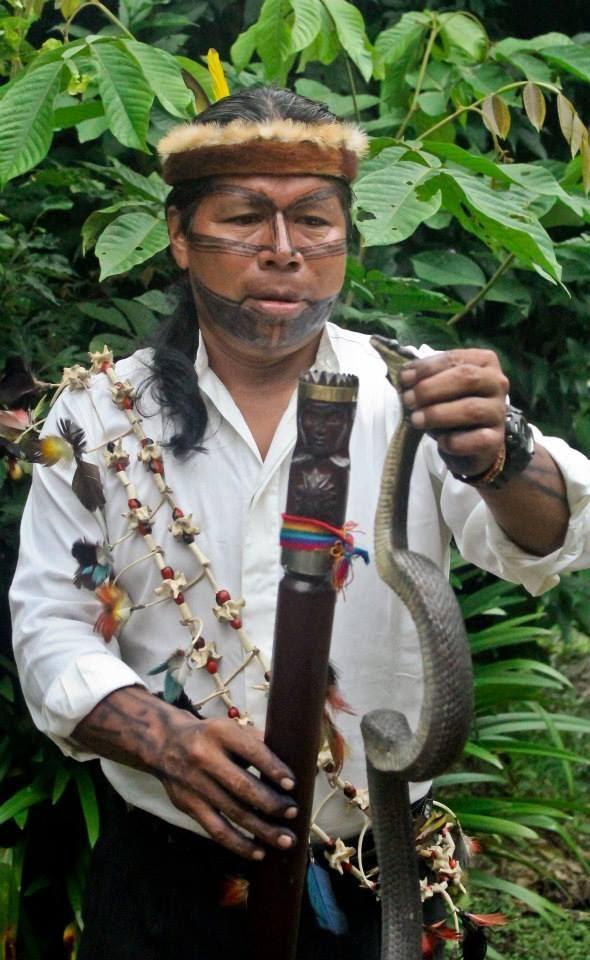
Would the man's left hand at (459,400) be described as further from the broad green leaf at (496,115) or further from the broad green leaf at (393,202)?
the broad green leaf at (496,115)

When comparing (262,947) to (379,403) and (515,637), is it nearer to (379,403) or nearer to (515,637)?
(379,403)

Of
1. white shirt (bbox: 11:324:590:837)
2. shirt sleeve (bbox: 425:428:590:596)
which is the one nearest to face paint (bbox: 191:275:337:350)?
white shirt (bbox: 11:324:590:837)

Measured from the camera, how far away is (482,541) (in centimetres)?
174

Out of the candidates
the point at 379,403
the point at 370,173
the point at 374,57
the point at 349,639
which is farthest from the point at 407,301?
the point at 349,639

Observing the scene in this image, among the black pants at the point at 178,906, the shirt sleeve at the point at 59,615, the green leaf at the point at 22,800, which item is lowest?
the green leaf at the point at 22,800

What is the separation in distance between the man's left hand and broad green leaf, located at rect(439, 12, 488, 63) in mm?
1895

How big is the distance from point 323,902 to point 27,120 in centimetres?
135

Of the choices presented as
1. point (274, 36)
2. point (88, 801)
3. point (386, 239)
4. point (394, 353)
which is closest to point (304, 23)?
point (274, 36)

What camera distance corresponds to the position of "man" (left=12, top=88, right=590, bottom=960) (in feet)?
5.73

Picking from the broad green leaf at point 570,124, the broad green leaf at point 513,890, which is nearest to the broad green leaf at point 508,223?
the broad green leaf at point 570,124

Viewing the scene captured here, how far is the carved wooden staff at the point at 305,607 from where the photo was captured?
131 centimetres

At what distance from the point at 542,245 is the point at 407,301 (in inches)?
37.6

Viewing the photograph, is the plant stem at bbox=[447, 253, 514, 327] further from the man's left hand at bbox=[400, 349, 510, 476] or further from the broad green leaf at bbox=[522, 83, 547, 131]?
the man's left hand at bbox=[400, 349, 510, 476]

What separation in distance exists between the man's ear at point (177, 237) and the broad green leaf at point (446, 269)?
3.93 feet
